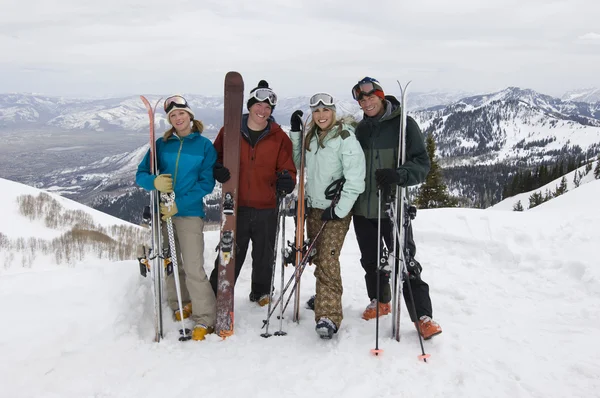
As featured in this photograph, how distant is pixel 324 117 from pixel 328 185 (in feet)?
2.50

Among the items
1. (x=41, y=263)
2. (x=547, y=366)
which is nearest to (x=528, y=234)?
(x=547, y=366)

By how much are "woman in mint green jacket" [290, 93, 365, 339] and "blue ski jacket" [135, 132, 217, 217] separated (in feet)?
3.73

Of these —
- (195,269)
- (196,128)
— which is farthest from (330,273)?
(196,128)

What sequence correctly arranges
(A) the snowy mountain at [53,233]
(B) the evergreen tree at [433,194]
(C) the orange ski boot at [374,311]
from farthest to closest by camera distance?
(A) the snowy mountain at [53,233] → (B) the evergreen tree at [433,194] → (C) the orange ski boot at [374,311]

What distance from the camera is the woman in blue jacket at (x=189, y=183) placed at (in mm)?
4387

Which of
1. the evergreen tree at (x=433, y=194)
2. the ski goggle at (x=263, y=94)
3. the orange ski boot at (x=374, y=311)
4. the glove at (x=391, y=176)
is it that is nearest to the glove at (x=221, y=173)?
the ski goggle at (x=263, y=94)

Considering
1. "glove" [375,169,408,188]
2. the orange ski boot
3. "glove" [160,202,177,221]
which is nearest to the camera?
"glove" [375,169,408,188]

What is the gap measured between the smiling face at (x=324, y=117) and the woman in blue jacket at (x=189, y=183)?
1.31 metres

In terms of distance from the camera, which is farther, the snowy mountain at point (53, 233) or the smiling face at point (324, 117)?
the snowy mountain at point (53, 233)

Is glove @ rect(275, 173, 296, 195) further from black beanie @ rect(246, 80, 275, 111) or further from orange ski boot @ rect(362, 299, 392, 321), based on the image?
orange ski boot @ rect(362, 299, 392, 321)

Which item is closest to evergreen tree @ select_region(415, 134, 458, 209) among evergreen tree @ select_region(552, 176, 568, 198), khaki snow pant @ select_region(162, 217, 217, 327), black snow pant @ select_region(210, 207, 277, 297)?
black snow pant @ select_region(210, 207, 277, 297)

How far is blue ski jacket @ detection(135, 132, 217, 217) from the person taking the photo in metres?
4.39

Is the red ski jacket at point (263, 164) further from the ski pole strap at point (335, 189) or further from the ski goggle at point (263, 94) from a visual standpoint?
the ski pole strap at point (335, 189)

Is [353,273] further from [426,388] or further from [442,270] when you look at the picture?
[426,388]
